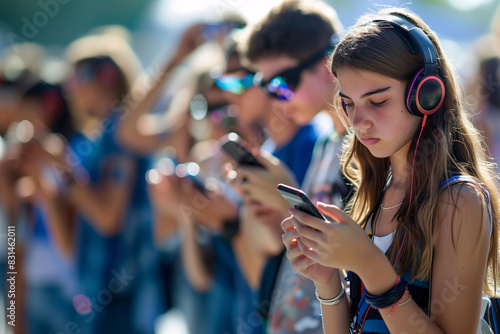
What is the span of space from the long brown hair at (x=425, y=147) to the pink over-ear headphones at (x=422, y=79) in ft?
0.06

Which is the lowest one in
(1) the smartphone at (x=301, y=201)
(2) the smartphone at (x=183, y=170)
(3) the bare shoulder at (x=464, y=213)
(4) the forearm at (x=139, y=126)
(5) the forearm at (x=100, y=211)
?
(5) the forearm at (x=100, y=211)

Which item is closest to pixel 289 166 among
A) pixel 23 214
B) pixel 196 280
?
pixel 196 280

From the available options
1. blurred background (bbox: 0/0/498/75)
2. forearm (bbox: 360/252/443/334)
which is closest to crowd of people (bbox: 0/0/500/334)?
forearm (bbox: 360/252/443/334)

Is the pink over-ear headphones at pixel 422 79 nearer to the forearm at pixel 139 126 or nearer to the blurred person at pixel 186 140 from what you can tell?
the blurred person at pixel 186 140

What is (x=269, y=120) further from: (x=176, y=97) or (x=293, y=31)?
(x=176, y=97)

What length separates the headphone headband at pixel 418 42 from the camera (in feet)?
3.75

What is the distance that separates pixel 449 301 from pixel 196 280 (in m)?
2.05

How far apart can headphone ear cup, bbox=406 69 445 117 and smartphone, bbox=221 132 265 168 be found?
0.80 metres

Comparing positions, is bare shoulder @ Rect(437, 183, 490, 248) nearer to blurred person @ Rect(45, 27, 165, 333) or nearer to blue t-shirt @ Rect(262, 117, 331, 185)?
blue t-shirt @ Rect(262, 117, 331, 185)

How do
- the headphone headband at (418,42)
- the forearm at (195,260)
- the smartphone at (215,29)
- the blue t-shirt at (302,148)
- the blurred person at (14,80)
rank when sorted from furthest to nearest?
1. the blurred person at (14,80)
2. the smartphone at (215,29)
3. the forearm at (195,260)
4. the blue t-shirt at (302,148)
5. the headphone headband at (418,42)

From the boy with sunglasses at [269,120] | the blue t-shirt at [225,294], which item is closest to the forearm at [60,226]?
the blue t-shirt at [225,294]

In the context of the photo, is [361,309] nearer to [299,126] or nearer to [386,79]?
[386,79]

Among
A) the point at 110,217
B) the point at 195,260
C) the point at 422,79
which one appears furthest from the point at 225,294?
Answer: the point at 422,79

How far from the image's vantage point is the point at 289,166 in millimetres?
2275
